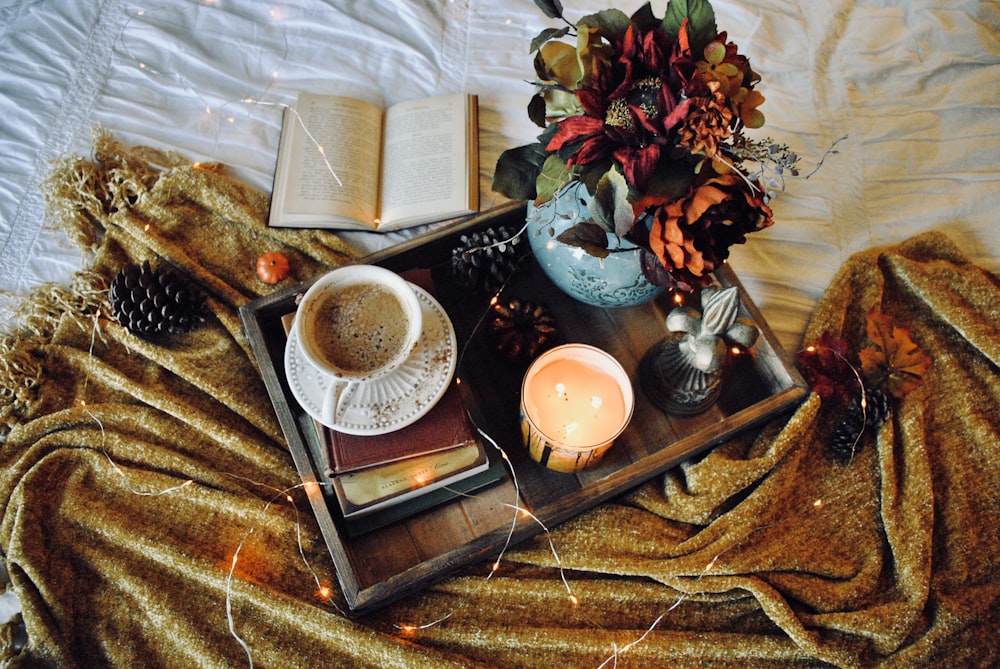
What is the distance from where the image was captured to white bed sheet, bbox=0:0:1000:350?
980 mm

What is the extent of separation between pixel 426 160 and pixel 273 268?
267 millimetres

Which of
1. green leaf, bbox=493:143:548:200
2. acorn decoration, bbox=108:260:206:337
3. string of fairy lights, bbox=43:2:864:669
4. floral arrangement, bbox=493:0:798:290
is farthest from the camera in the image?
acorn decoration, bbox=108:260:206:337

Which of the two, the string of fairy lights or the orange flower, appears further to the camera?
the string of fairy lights

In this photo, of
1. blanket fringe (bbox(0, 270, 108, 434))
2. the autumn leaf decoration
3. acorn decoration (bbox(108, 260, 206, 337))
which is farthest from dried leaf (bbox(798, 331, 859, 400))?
blanket fringe (bbox(0, 270, 108, 434))

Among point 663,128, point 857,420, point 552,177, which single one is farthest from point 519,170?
point 857,420

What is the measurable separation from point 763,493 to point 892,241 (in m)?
0.46

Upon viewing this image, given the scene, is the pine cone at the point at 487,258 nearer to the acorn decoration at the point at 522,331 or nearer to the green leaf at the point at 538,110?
the acorn decoration at the point at 522,331

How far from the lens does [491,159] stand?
1005 mm

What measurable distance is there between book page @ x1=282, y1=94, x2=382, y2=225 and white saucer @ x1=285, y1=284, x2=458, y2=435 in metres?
0.28

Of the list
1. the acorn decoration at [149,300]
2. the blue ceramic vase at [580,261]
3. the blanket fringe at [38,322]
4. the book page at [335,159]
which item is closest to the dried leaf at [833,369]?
the blue ceramic vase at [580,261]

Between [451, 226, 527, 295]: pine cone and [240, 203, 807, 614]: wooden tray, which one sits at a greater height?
[451, 226, 527, 295]: pine cone

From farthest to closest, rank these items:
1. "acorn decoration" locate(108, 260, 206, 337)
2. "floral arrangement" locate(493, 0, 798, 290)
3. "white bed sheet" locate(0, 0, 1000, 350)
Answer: "white bed sheet" locate(0, 0, 1000, 350)
"acorn decoration" locate(108, 260, 206, 337)
"floral arrangement" locate(493, 0, 798, 290)

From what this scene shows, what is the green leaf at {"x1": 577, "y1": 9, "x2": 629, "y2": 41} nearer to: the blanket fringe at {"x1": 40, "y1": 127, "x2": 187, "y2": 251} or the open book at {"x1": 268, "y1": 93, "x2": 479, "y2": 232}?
the open book at {"x1": 268, "y1": 93, "x2": 479, "y2": 232}

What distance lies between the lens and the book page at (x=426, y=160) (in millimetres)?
937
